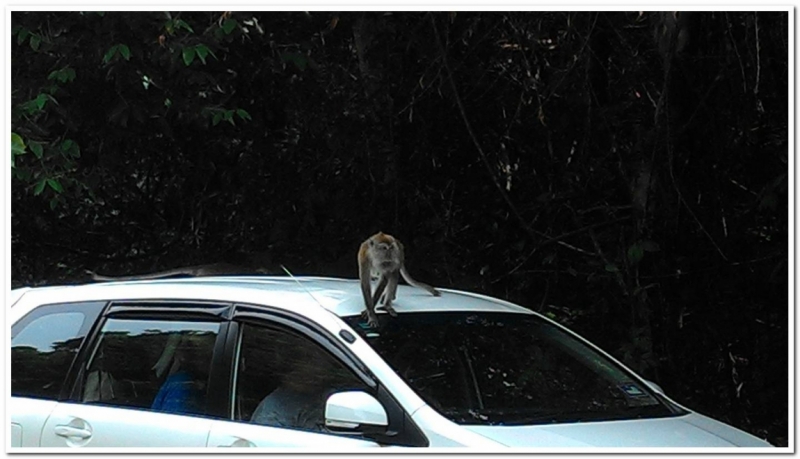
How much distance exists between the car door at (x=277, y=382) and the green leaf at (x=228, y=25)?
3.18m

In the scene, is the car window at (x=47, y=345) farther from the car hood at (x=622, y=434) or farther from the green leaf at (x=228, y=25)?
the green leaf at (x=228, y=25)

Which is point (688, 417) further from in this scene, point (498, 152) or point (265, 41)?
point (265, 41)

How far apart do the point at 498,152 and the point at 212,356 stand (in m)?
4.58

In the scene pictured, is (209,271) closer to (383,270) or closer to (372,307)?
(383,270)

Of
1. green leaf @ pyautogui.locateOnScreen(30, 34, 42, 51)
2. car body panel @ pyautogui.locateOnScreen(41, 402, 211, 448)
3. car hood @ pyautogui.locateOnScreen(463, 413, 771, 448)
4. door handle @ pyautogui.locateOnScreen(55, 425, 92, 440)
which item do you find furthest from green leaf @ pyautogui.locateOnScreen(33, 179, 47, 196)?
car hood @ pyautogui.locateOnScreen(463, 413, 771, 448)

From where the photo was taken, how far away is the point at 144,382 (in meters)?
4.61

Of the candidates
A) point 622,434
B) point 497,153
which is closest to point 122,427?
point 622,434

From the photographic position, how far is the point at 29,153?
7.16m

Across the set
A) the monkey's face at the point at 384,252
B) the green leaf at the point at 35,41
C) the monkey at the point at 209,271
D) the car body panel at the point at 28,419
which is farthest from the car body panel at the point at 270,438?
the monkey at the point at 209,271

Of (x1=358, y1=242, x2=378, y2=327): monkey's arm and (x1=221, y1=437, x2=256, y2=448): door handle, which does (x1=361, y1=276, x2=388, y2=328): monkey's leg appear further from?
(x1=221, y1=437, x2=256, y2=448): door handle

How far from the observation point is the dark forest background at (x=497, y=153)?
24.9ft

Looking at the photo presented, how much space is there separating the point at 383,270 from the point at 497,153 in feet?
11.0

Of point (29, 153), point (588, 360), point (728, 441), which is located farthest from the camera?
point (29, 153)
